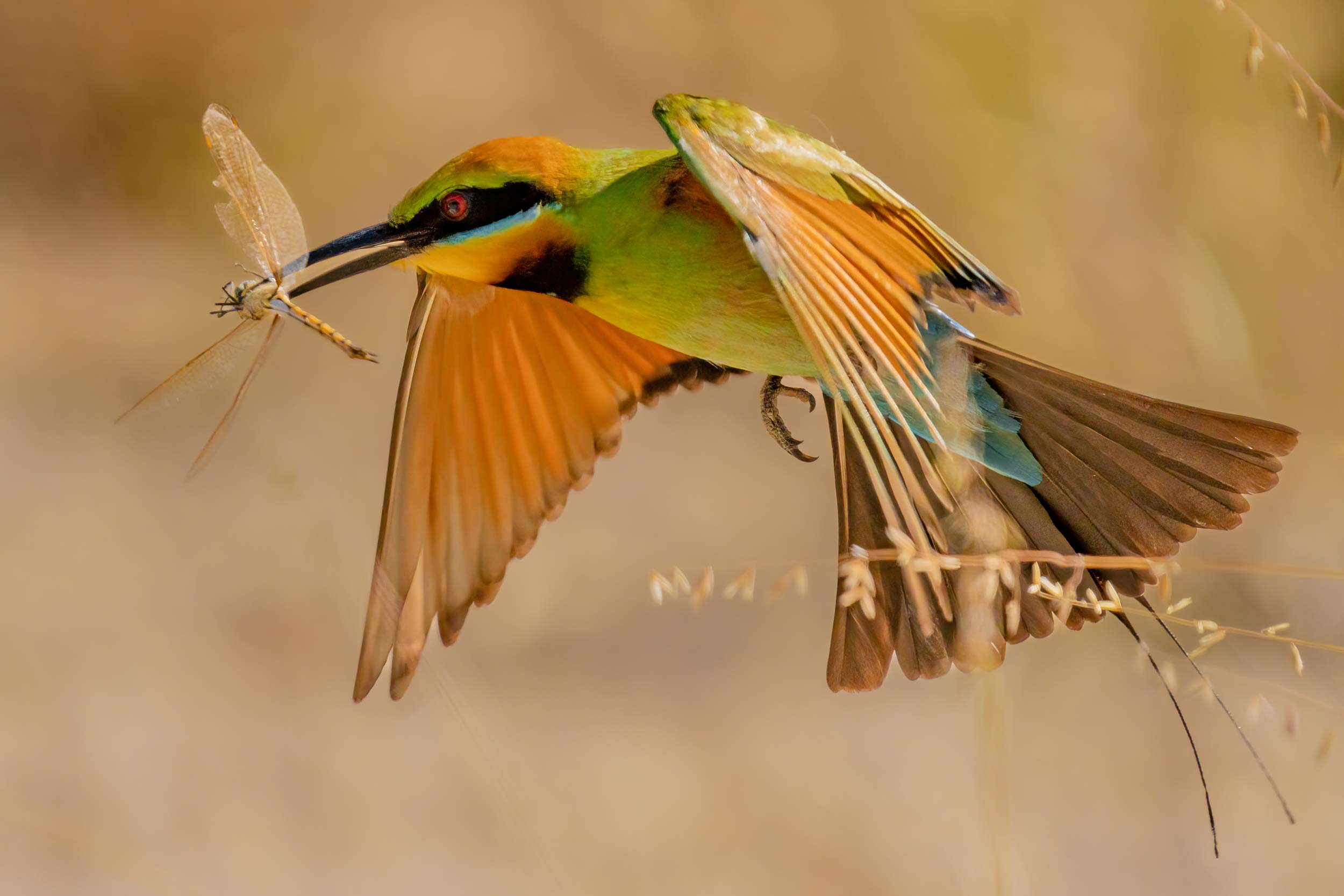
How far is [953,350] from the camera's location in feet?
2.47

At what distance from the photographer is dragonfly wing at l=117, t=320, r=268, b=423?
83cm

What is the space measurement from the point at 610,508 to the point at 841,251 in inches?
50.2

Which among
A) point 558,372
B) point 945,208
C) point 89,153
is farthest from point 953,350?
point 89,153

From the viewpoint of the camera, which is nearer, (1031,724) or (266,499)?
(1031,724)

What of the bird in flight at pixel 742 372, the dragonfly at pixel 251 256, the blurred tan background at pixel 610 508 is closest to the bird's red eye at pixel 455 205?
the bird in flight at pixel 742 372

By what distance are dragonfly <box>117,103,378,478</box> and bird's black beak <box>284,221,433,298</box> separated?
10 centimetres

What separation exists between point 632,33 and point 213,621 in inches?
46.4

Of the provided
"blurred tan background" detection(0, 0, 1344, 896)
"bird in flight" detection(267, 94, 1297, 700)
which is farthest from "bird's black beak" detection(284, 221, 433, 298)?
"blurred tan background" detection(0, 0, 1344, 896)

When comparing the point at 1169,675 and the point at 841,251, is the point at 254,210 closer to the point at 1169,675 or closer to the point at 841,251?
the point at 841,251

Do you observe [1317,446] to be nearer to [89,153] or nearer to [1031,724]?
[1031,724]

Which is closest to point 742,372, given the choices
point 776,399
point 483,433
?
point 776,399

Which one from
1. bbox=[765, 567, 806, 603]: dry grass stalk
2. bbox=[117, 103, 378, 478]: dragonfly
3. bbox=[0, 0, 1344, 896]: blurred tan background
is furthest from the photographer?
bbox=[0, 0, 1344, 896]: blurred tan background

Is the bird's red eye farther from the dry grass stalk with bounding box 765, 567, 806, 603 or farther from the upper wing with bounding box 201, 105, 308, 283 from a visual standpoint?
the dry grass stalk with bounding box 765, 567, 806, 603

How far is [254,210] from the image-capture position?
0.84m
